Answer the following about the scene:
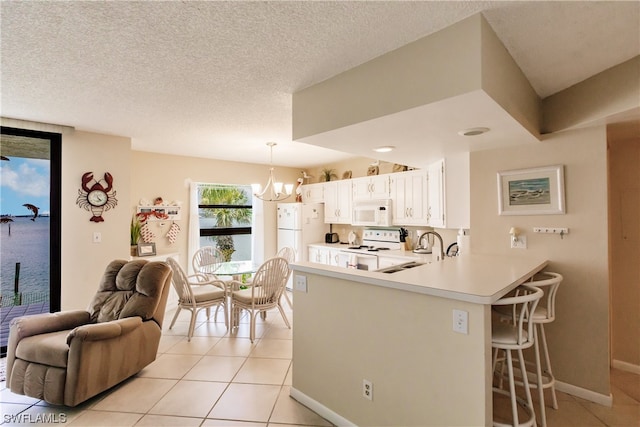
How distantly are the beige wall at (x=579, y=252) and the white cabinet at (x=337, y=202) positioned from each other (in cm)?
295

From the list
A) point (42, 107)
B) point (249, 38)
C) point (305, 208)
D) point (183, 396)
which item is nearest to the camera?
point (249, 38)

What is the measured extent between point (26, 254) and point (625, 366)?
6.15 meters

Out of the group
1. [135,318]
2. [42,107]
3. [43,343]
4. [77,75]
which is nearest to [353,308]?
[135,318]

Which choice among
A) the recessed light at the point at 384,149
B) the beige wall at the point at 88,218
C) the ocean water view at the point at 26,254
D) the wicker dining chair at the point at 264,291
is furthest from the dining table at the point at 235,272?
the recessed light at the point at 384,149

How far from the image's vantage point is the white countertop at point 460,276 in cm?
152

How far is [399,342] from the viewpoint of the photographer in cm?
175

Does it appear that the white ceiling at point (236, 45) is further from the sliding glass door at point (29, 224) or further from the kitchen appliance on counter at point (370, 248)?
the kitchen appliance on counter at point (370, 248)

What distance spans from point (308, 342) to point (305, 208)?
11.6ft

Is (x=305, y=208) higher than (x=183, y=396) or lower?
higher

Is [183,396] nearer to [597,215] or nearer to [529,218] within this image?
[529,218]

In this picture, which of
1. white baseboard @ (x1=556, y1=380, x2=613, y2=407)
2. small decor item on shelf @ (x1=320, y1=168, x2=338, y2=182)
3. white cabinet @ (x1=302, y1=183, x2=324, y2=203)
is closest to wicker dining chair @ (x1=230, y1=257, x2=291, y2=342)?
white cabinet @ (x1=302, y1=183, x2=324, y2=203)

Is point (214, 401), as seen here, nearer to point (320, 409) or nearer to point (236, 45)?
point (320, 409)

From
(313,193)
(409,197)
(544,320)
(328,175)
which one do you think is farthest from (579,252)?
(313,193)

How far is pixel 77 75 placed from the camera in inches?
84.4
